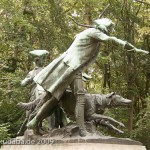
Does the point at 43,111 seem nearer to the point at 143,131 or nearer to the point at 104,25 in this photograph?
the point at 104,25

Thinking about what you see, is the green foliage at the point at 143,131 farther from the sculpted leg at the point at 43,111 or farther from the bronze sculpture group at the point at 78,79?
the sculpted leg at the point at 43,111

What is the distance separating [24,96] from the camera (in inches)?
550

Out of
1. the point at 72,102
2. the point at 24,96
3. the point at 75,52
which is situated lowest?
the point at 24,96

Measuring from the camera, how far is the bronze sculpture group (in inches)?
275

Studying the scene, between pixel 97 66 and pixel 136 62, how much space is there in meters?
2.18

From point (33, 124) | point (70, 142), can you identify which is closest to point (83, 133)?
point (70, 142)

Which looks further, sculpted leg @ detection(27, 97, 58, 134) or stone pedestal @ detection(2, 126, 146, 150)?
sculpted leg @ detection(27, 97, 58, 134)

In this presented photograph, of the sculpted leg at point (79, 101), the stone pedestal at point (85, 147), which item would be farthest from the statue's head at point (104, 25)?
the stone pedestal at point (85, 147)

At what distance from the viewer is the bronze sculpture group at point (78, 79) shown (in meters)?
6.98

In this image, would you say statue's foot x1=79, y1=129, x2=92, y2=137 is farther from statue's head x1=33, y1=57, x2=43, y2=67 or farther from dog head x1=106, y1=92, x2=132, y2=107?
statue's head x1=33, y1=57, x2=43, y2=67

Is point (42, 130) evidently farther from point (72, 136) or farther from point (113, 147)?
point (113, 147)

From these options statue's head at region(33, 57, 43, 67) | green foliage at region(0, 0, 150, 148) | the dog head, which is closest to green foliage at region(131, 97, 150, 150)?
green foliage at region(0, 0, 150, 148)

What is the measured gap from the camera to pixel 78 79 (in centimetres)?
711

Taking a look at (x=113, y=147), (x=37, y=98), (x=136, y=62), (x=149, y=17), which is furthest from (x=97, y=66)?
(x=113, y=147)
